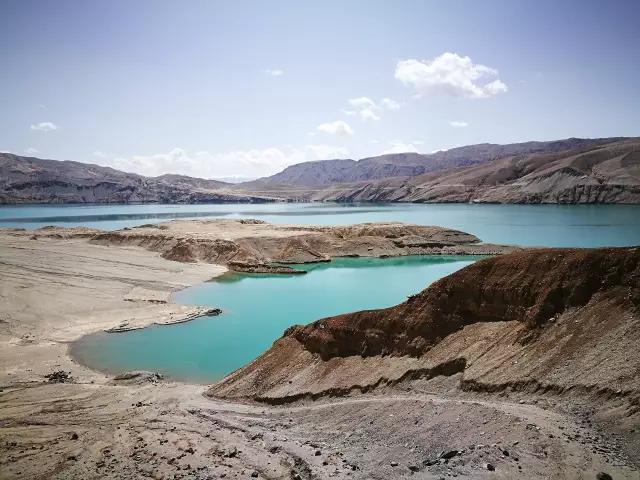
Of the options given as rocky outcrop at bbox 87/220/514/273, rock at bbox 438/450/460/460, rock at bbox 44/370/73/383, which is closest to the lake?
rock at bbox 44/370/73/383

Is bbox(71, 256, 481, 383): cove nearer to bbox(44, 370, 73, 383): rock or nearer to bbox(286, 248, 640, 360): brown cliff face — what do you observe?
bbox(44, 370, 73, 383): rock

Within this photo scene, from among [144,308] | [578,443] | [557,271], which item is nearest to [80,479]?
[578,443]

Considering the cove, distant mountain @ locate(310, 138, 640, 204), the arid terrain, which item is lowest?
the cove

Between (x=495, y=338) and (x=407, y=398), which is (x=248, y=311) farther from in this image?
(x=495, y=338)

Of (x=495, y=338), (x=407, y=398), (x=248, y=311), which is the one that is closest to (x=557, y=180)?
(x=248, y=311)

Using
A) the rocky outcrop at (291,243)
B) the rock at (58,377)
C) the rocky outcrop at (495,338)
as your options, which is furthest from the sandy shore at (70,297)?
the rocky outcrop at (495,338)

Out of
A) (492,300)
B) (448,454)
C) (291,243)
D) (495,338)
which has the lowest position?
(448,454)
